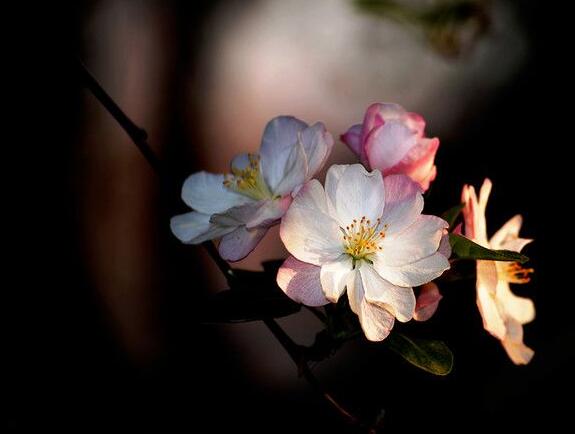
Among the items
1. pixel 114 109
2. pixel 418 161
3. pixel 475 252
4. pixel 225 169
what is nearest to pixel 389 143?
pixel 418 161

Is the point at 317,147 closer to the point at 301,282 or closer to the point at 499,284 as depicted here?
the point at 301,282

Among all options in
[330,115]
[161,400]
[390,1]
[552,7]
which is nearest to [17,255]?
[161,400]

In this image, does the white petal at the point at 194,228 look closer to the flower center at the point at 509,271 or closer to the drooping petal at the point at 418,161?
the drooping petal at the point at 418,161

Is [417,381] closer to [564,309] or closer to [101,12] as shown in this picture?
[564,309]

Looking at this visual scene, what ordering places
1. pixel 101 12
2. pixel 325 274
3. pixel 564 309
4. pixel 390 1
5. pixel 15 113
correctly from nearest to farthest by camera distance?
pixel 325 274 < pixel 15 113 < pixel 564 309 < pixel 101 12 < pixel 390 1

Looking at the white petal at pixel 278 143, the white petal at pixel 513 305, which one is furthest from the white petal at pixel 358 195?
the white petal at pixel 513 305

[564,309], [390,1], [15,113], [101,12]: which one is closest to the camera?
[15,113]
